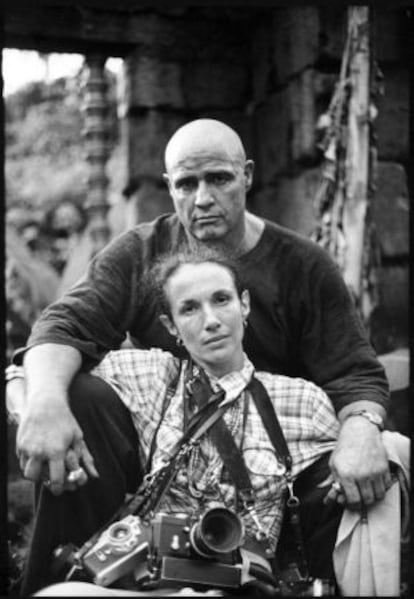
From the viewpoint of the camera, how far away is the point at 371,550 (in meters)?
3.07

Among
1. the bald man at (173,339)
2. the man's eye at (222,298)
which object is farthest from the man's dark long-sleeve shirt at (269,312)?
the man's eye at (222,298)

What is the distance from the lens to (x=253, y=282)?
128 inches

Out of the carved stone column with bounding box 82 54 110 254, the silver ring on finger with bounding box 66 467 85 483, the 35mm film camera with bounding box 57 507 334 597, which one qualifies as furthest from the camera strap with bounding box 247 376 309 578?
the carved stone column with bounding box 82 54 110 254

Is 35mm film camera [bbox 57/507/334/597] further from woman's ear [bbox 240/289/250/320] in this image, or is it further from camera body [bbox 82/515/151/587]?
woman's ear [bbox 240/289/250/320]

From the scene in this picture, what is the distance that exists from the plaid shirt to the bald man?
0.15 ft

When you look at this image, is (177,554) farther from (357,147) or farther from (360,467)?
(357,147)

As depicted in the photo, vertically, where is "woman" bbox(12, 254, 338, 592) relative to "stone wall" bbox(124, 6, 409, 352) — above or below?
below

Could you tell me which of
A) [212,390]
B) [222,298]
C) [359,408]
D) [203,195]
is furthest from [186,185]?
[359,408]

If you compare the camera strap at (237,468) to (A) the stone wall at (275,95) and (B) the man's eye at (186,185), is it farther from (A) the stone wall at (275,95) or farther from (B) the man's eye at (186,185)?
(A) the stone wall at (275,95)

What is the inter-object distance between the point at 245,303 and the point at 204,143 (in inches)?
18.4

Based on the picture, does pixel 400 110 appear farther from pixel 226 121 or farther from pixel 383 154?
pixel 226 121

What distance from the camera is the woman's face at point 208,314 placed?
10.3 feet

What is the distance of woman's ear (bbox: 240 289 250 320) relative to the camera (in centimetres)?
321

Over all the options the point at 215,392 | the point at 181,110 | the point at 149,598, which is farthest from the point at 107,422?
the point at 181,110
